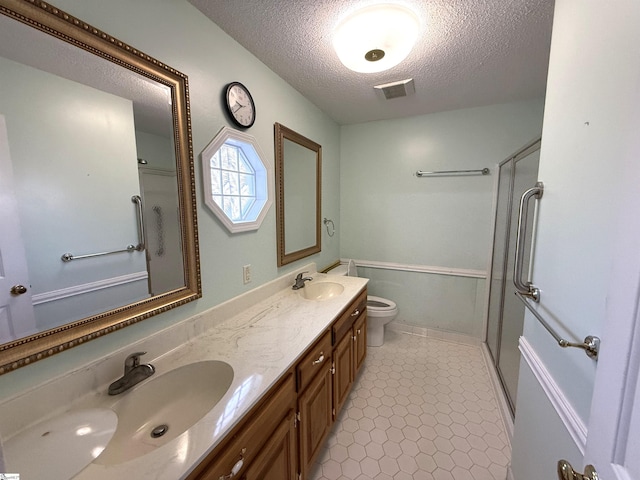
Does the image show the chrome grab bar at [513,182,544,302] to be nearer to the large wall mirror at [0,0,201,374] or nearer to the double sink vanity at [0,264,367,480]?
the double sink vanity at [0,264,367,480]

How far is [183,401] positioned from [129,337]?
324 mm

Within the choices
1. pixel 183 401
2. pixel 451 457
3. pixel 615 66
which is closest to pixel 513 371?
pixel 451 457

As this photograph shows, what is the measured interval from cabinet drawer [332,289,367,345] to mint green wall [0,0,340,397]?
562 mm

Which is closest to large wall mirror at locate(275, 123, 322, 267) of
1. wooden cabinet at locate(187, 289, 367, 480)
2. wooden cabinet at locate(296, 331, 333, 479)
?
wooden cabinet at locate(187, 289, 367, 480)

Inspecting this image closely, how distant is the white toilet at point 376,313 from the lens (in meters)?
2.45

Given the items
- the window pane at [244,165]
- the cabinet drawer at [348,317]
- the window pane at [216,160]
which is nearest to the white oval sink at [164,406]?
the cabinet drawer at [348,317]

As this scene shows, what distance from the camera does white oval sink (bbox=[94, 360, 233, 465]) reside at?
82cm

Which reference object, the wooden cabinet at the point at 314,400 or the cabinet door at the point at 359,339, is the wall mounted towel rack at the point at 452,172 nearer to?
the cabinet door at the point at 359,339

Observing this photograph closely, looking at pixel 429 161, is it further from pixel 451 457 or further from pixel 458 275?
pixel 451 457

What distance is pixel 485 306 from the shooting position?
2.53 meters

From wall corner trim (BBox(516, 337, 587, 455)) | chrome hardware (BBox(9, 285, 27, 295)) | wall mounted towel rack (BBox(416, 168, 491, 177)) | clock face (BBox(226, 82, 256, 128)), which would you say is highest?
clock face (BBox(226, 82, 256, 128))

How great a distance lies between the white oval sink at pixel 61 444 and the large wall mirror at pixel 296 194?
4.09 feet

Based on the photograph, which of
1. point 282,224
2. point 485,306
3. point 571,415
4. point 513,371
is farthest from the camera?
point 485,306

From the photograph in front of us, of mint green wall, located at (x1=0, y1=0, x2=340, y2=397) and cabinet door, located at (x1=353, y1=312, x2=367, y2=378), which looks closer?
mint green wall, located at (x1=0, y1=0, x2=340, y2=397)
